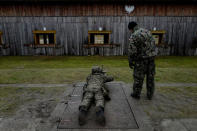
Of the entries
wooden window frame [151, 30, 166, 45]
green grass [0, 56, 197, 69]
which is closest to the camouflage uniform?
green grass [0, 56, 197, 69]

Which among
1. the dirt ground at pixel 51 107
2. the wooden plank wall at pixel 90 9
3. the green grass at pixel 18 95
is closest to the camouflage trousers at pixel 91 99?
the dirt ground at pixel 51 107

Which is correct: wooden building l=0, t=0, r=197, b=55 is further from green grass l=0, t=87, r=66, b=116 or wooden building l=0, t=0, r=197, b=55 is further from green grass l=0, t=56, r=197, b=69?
green grass l=0, t=87, r=66, b=116

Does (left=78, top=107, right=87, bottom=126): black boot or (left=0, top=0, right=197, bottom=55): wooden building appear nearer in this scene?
(left=78, top=107, right=87, bottom=126): black boot

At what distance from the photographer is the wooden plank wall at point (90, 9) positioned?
11227 mm

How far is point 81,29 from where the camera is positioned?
11695 mm

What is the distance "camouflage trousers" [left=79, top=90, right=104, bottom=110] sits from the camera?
271 centimetres

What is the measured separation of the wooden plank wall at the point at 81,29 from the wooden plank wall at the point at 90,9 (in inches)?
12.3

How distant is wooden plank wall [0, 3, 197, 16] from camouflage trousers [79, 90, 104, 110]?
9.50m

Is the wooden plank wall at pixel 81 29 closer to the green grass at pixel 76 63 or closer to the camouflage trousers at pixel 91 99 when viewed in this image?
the green grass at pixel 76 63

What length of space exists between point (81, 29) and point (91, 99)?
9.49 meters

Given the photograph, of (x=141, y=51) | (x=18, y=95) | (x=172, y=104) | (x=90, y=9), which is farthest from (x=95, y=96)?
(x=90, y=9)

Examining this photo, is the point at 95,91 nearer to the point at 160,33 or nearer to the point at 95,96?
the point at 95,96

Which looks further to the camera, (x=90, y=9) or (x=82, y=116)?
(x=90, y=9)

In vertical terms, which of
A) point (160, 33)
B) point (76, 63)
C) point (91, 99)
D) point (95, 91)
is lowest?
point (91, 99)
